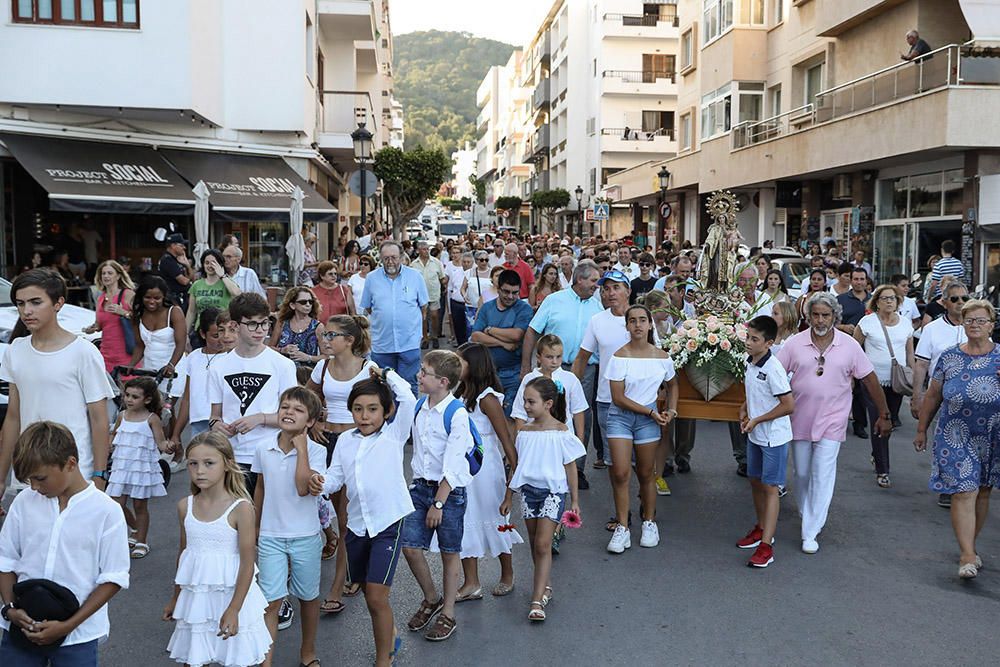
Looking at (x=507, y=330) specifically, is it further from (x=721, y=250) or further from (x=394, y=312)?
(x=721, y=250)

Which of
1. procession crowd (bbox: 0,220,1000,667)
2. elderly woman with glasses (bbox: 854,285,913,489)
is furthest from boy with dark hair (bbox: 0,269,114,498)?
elderly woman with glasses (bbox: 854,285,913,489)

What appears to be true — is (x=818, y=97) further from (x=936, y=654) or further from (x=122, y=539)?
(x=122, y=539)

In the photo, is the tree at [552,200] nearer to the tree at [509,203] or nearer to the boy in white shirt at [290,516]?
the tree at [509,203]

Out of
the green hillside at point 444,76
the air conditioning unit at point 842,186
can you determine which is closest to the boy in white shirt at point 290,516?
the air conditioning unit at point 842,186

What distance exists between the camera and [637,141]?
5831 centimetres

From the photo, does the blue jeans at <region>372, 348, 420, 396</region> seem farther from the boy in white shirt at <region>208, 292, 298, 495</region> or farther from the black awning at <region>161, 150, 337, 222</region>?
the black awning at <region>161, 150, 337, 222</region>

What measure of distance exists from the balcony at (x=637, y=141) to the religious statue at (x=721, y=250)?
1946 inches

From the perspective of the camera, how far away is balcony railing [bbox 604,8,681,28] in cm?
5794

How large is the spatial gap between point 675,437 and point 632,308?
280cm

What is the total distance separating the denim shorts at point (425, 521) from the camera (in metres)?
5.50

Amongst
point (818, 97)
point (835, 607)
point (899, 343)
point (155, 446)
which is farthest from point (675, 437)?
point (818, 97)

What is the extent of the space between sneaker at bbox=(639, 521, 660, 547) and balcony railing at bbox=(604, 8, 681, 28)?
5445 cm

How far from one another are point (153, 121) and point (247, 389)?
52.3 ft

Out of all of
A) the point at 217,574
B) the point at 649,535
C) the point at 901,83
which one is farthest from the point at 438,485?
the point at 901,83
